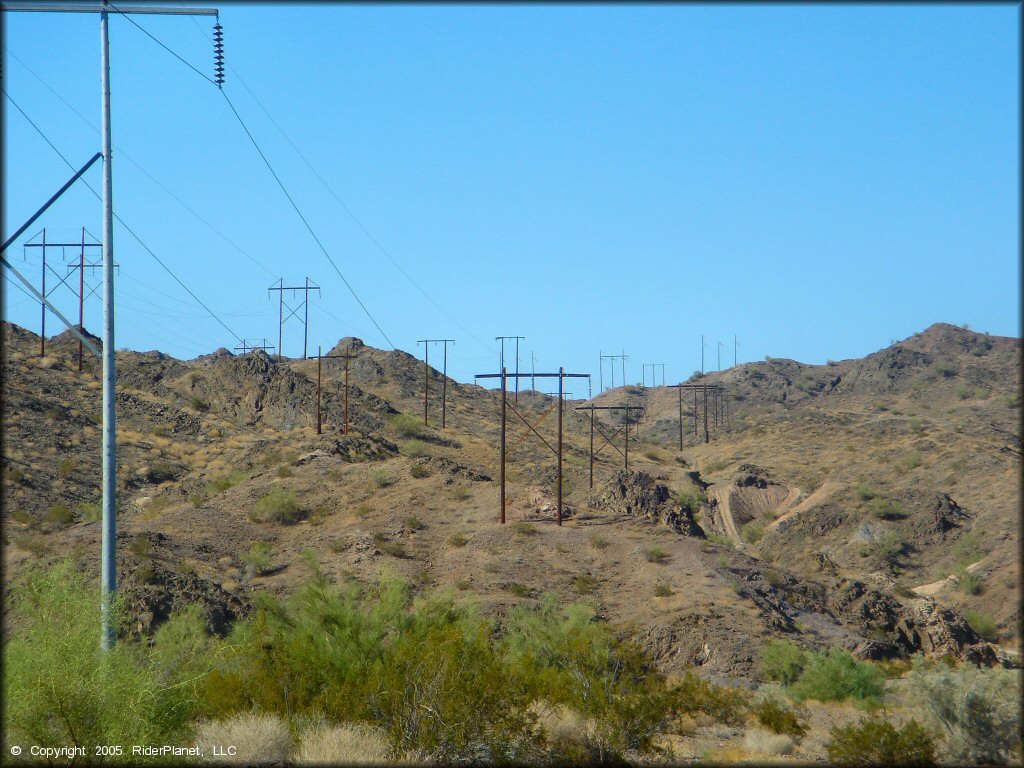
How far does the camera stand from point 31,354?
7775 centimetres

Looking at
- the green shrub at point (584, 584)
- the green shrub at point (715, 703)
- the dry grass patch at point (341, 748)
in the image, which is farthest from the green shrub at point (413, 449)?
the dry grass patch at point (341, 748)

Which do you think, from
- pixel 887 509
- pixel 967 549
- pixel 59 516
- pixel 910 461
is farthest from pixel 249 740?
pixel 910 461

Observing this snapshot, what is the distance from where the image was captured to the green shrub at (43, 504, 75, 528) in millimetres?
49172

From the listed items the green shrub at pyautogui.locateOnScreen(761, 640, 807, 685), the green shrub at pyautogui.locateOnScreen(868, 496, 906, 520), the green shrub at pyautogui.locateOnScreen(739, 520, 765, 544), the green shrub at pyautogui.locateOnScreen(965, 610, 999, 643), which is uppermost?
the green shrub at pyautogui.locateOnScreen(868, 496, 906, 520)

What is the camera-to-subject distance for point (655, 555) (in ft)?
140

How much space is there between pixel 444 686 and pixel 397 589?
260 inches

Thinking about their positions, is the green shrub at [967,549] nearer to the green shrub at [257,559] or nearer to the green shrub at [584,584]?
the green shrub at [584,584]

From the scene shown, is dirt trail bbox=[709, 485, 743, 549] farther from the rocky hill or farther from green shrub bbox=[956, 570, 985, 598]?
green shrub bbox=[956, 570, 985, 598]

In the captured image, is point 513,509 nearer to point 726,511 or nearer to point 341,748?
point 726,511

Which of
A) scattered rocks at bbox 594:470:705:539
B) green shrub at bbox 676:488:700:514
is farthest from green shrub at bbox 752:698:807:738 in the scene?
green shrub at bbox 676:488:700:514

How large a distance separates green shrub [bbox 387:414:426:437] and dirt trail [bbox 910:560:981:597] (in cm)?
3996

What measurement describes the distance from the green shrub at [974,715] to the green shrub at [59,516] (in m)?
42.5

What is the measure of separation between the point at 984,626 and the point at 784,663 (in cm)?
1872

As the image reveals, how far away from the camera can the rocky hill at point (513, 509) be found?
3816 centimetres
